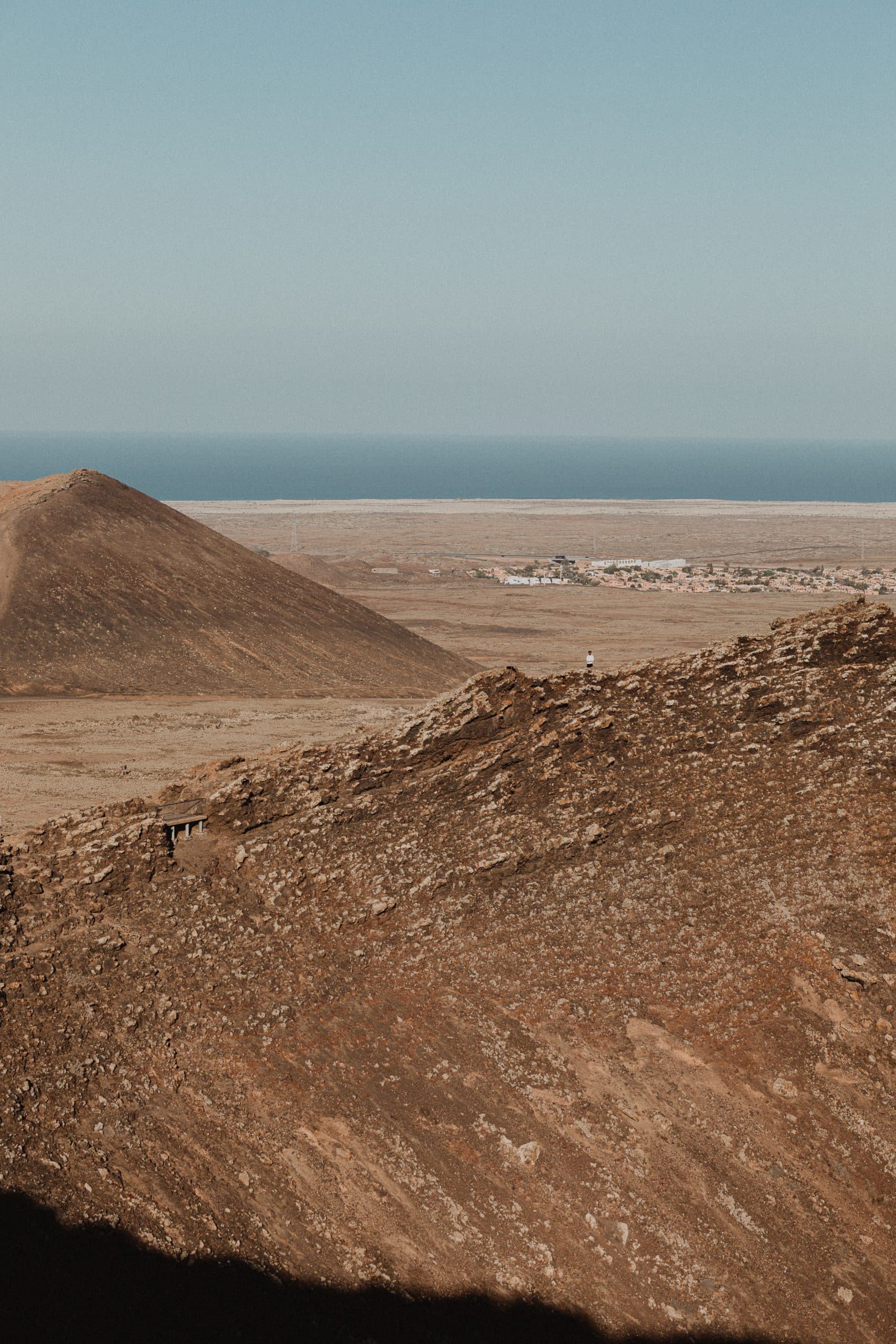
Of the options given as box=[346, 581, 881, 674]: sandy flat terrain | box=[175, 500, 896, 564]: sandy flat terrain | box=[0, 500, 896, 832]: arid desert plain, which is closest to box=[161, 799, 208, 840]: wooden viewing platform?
box=[0, 500, 896, 832]: arid desert plain

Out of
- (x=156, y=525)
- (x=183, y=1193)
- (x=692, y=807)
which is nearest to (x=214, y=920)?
(x=183, y=1193)

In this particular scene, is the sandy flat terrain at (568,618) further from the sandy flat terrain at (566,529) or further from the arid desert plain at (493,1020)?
the arid desert plain at (493,1020)

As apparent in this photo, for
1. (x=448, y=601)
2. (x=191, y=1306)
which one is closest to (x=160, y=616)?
(x=448, y=601)

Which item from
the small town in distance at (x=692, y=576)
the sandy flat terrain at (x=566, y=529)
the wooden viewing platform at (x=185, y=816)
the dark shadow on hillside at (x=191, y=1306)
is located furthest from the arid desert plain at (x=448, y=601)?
the dark shadow on hillside at (x=191, y=1306)

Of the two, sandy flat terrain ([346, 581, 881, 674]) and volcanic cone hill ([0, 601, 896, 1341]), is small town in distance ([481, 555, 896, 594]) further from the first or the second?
volcanic cone hill ([0, 601, 896, 1341])

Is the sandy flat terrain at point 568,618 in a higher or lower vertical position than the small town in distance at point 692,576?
lower

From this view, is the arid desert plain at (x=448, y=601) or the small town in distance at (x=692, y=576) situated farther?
the small town in distance at (x=692, y=576)
